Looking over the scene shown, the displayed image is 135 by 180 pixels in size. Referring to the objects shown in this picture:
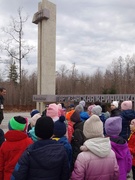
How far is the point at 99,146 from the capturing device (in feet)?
8.92

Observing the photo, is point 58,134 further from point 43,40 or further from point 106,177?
point 43,40

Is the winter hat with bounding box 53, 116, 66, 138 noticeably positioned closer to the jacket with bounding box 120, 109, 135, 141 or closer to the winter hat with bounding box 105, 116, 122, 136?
the winter hat with bounding box 105, 116, 122, 136

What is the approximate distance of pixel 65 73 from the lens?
60.8 metres

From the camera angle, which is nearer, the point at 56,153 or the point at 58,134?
the point at 56,153

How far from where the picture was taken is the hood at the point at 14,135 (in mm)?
3082

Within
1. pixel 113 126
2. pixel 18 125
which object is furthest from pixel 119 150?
pixel 18 125

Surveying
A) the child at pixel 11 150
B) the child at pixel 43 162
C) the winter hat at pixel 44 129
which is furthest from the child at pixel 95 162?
the child at pixel 11 150

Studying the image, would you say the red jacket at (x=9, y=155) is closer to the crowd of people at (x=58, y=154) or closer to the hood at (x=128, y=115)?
the crowd of people at (x=58, y=154)

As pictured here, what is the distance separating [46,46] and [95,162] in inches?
491

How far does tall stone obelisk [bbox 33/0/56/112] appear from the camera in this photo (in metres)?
14.5

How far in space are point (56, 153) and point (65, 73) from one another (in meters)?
58.5

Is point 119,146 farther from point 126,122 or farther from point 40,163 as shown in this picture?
point 126,122

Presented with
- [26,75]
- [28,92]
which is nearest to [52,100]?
[28,92]

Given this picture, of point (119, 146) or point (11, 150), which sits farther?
point (119, 146)
